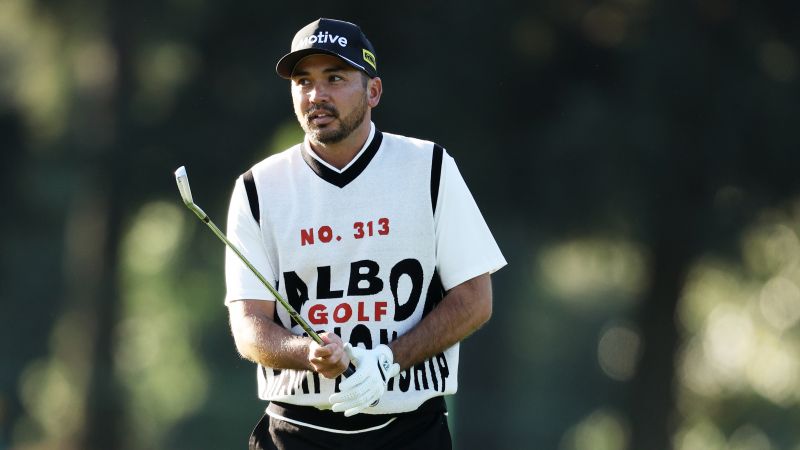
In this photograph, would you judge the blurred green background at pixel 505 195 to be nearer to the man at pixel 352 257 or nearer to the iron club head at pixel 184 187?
the man at pixel 352 257

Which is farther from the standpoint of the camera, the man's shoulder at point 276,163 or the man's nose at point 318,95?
the man's shoulder at point 276,163

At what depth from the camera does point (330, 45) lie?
582cm

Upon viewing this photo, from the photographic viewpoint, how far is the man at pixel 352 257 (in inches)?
229

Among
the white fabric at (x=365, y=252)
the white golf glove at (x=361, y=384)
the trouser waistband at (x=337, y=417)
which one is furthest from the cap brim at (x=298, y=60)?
the trouser waistband at (x=337, y=417)

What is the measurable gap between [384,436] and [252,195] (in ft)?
3.03

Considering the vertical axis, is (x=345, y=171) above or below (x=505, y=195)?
below

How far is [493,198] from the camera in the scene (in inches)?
897

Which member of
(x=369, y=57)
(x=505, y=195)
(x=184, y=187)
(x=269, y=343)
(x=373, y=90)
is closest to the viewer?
(x=184, y=187)

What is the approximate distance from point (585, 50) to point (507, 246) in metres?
3.17

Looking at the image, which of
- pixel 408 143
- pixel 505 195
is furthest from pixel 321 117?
pixel 505 195

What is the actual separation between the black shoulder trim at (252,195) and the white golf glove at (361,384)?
663 millimetres

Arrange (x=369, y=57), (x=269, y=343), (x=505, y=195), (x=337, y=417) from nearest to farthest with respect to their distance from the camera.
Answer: (x=269, y=343) → (x=337, y=417) → (x=369, y=57) → (x=505, y=195)

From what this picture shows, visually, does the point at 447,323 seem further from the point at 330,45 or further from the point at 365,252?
the point at 330,45

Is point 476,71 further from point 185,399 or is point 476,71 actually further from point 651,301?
point 185,399
